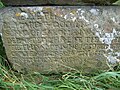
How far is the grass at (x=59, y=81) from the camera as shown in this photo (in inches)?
77.2

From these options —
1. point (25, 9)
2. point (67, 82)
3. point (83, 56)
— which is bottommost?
point (67, 82)

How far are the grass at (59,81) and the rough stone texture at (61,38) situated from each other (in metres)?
0.05

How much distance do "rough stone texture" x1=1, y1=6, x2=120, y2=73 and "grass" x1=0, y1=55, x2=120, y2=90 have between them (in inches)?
2.0

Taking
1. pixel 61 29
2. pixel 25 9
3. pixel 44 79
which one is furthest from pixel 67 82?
pixel 25 9

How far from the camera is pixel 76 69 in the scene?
7.09 ft

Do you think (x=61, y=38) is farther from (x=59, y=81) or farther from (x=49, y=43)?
(x=59, y=81)

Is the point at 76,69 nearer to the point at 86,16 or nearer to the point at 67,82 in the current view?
the point at 67,82

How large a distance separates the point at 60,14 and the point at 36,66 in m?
0.38

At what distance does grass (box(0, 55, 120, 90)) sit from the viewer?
1.96 meters

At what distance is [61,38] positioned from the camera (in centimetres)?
207

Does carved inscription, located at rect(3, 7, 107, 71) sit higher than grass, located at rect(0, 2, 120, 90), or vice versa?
carved inscription, located at rect(3, 7, 107, 71)

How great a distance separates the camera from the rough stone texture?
2.00m

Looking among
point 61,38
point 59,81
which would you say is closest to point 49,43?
point 61,38

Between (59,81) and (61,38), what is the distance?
27 centimetres
